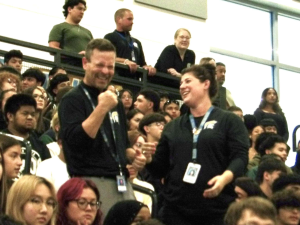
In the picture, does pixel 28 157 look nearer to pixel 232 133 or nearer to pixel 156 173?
pixel 156 173

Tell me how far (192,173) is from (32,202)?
4.25 feet

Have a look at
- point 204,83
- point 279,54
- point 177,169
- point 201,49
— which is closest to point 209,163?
point 177,169

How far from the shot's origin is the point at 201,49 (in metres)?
15.2

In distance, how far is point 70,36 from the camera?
10.8 m

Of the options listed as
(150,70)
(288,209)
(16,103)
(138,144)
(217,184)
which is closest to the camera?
(217,184)

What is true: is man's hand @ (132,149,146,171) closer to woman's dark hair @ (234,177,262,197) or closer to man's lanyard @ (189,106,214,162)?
man's lanyard @ (189,106,214,162)

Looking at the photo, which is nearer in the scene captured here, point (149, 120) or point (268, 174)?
point (268, 174)

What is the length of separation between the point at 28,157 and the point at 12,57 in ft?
12.2

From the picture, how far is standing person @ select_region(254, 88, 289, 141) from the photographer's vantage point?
1182 cm

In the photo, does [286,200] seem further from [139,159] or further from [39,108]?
[39,108]

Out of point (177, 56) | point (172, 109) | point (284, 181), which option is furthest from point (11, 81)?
point (177, 56)

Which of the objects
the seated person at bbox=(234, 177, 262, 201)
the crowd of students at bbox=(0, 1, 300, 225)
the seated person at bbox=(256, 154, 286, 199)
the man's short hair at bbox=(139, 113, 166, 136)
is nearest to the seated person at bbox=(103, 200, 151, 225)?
the crowd of students at bbox=(0, 1, 300, 225)

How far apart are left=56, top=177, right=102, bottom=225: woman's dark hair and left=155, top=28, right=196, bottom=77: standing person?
255 inches

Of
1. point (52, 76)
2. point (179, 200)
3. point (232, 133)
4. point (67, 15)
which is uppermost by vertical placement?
point (67, 15)
